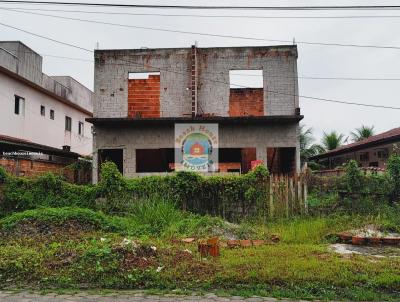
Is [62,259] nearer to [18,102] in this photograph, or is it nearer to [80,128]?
[18,102]

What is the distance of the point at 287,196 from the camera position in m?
11.4

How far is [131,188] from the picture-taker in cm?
1218

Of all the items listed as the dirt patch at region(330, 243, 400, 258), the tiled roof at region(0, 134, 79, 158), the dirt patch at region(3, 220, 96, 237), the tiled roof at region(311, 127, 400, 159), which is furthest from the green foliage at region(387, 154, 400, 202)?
the tiled roof at region(0, 134, 79, 158)

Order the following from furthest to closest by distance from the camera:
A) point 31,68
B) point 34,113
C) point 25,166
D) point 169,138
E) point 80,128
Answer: point 80,128, point 34,113, point 31,68, point 169,138, point 25,166

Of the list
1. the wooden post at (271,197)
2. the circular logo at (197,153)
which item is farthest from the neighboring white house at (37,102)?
the wooden post at (271,197)

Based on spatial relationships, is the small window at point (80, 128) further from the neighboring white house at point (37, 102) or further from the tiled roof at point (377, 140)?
the tiled roof at point (377, 140)

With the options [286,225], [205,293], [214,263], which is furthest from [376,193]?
[205,293]

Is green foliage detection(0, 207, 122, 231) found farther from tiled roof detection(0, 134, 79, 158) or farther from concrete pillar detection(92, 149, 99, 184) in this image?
concrete pillar detection(92, 149, 99, 184)

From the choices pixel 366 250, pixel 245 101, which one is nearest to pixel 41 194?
pixel 366 250

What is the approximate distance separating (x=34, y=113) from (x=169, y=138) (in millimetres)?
9621

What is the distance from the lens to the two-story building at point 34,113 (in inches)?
686

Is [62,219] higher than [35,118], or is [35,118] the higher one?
[35,118]

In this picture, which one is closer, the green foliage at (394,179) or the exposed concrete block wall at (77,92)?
the green foliage at (394,179)

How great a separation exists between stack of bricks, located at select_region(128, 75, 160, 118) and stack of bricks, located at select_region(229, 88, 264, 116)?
3398 millimetres
